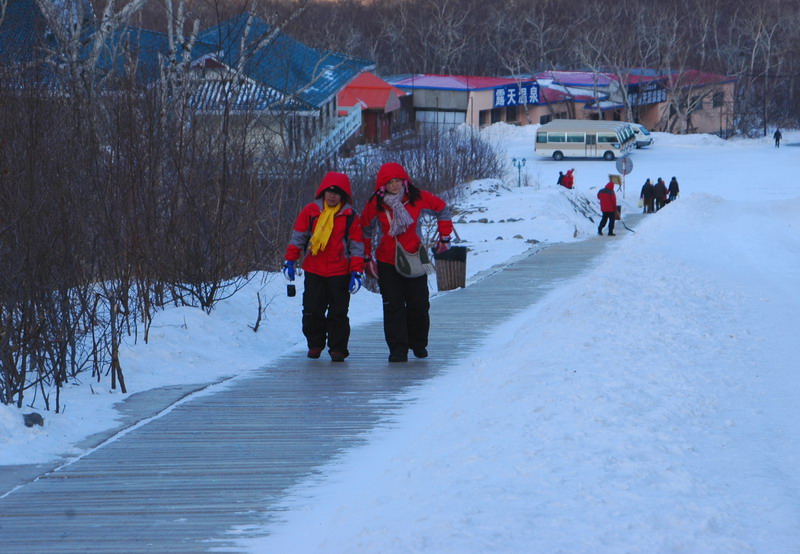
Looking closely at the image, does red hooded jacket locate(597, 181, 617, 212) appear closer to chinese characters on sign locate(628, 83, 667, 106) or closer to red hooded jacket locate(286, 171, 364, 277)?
red hooded jacket locate(286, 171, 364, 277)

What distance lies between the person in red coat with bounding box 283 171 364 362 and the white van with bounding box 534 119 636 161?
62.4 meters

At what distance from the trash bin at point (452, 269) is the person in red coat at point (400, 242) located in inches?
261

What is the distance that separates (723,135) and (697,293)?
273ft

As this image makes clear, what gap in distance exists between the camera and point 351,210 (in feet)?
30.4

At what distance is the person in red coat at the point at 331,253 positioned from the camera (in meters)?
9.23

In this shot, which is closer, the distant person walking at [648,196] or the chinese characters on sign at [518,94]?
the distant person walking at [648,196]

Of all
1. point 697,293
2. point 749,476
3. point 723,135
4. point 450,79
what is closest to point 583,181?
point 450,79

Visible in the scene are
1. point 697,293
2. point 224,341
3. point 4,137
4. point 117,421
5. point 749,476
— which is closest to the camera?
point 749,476

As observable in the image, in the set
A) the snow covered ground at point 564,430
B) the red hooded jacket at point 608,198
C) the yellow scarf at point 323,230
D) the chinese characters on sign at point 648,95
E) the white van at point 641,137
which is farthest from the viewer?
the chinese characters on sign at point 648,95

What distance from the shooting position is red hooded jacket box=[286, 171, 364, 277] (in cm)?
926

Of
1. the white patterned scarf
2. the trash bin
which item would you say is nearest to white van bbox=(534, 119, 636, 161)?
the trash bin

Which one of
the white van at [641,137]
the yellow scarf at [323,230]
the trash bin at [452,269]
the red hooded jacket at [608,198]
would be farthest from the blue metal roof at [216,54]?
the white van at [641,137]

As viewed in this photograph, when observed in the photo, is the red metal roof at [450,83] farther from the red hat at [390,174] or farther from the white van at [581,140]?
the red hat at [390,174]

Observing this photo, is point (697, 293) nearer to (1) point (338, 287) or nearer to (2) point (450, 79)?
(1) point (338, 287)
